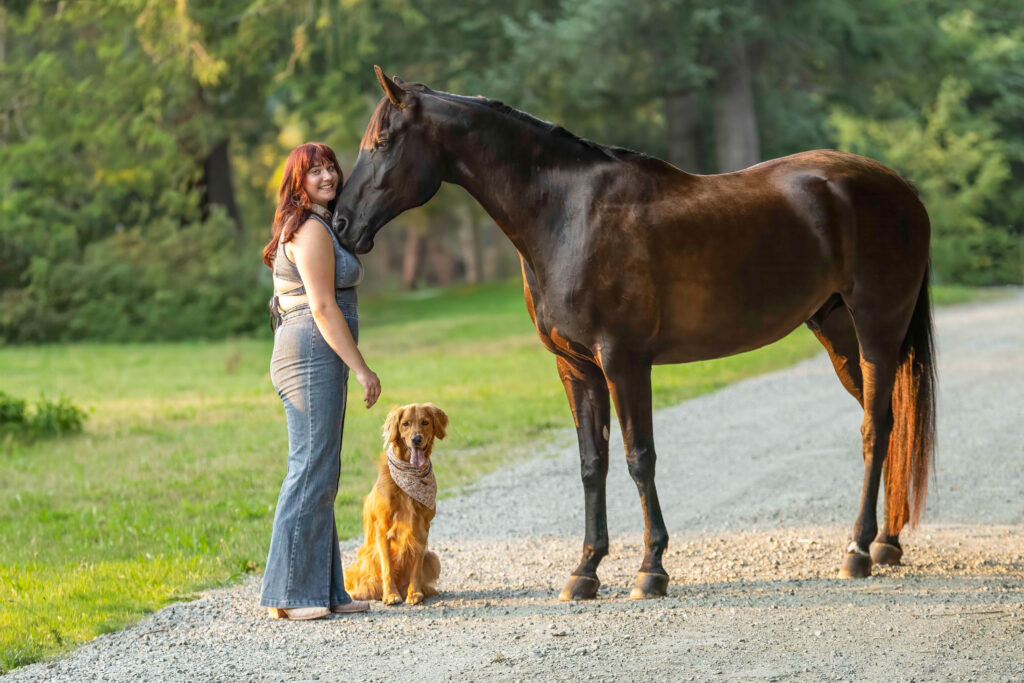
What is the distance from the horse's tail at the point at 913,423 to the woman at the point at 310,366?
8.98ft

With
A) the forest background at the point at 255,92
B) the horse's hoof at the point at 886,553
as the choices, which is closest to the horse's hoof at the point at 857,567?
the horse's hoof at the point at 886,553

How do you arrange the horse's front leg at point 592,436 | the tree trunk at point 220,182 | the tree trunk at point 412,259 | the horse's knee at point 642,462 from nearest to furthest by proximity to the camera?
1. the horse's knee at point 642,462
2. the horse's front leg at point 592,436
3. the tree trunk at point 220,182
4. the tree trunk at point 412,259

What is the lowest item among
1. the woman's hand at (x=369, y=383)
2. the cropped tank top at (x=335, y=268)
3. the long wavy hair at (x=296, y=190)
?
the woman's hand at (x=369, y=383)

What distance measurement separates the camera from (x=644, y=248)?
5.70 meters

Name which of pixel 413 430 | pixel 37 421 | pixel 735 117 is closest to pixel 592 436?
pixel 413 430

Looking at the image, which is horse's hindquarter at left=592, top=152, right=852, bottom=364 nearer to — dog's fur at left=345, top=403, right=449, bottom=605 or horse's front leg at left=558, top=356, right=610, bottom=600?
horse's front leg at left=558, top=356, right=610, bottom=600

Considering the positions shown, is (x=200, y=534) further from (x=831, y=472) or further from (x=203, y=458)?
(x=831, y=472)

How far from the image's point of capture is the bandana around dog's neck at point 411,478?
575cm

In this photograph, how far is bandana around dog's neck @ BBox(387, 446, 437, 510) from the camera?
18.9ft

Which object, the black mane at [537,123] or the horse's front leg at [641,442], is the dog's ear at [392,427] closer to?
the horse's front leg at [641,442]

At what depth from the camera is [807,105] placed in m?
32.2

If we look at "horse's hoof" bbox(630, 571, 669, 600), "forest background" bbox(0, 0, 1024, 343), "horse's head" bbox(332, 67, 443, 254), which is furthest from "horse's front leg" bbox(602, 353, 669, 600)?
"forest background" bbox(0, 0, 1024, 343)

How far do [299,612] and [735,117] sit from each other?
23.0 m

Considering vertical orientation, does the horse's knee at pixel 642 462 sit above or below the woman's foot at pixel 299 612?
above
